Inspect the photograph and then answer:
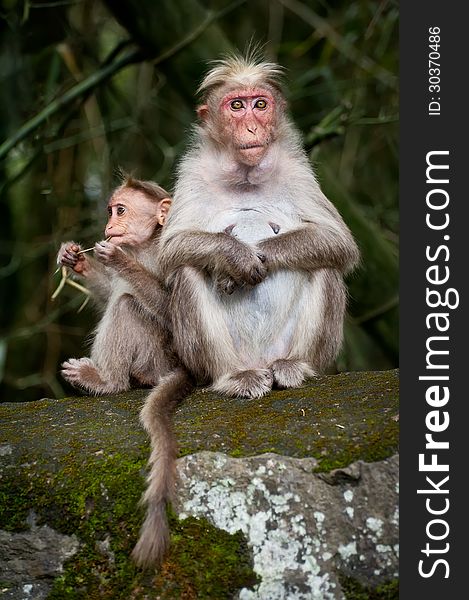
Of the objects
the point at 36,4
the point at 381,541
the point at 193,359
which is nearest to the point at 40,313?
the point at 36,4

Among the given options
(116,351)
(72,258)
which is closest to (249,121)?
(72,258)

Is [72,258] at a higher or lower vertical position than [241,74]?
lower

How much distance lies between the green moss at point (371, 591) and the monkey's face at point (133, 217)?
346cm

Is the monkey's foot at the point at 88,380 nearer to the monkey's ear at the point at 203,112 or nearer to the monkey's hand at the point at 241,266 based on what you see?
the monkey's hand at the point at 241,266

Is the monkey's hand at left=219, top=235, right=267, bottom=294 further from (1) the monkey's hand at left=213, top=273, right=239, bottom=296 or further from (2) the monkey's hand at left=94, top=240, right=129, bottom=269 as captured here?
(2) the monkey's hand at left=94, top=240, right=129, bottom=269

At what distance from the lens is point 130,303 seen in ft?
24.3

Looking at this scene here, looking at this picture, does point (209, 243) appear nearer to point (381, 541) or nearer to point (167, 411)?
point (167, 411)

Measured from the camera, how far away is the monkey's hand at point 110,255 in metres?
7.21

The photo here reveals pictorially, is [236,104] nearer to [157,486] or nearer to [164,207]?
[164,207]

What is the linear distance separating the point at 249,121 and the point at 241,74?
1.85 ft

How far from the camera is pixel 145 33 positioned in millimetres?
9469

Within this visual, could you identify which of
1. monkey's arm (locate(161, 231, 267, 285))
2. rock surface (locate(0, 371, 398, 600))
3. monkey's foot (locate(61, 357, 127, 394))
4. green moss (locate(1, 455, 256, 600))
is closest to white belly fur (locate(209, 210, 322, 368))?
monkey's arm (locate(161, 231, 267, 285))

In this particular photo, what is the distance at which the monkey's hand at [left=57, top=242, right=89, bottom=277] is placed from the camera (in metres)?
7.84

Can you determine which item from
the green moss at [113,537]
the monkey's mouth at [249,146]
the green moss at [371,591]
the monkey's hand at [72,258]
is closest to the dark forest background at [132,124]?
the monkey's mouth at [249,146]
